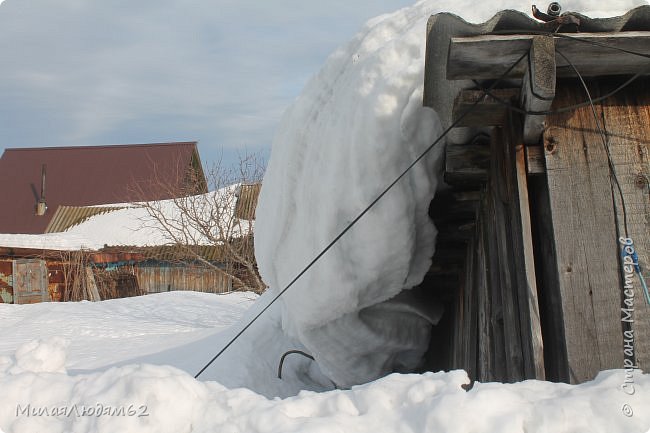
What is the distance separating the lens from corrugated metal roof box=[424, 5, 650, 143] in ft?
7.66

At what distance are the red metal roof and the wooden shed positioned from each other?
20.5 meters

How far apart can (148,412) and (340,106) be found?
2.06 metres

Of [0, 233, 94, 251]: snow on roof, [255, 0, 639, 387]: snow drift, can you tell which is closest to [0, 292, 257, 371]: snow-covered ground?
[255, 0, 639, 387]: snow drift

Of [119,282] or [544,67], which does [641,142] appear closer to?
[544,67]

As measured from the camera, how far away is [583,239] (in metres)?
2.53

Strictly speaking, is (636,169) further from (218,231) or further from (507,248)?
(218,231)

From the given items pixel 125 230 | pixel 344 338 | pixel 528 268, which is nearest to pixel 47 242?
pixel 125 230

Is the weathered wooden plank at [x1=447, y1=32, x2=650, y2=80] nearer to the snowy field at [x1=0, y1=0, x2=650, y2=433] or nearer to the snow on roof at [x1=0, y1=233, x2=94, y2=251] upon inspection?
the snowy field at [x1=0, y1=0, x2=650, y2=433]

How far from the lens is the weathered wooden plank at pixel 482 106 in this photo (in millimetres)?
2621

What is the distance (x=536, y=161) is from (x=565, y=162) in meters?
0.12

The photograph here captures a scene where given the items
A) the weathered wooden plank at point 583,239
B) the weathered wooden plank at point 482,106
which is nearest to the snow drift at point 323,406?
the weathered wooden plank at point 583,239

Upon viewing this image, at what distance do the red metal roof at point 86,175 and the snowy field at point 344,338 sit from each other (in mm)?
17721

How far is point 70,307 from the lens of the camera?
11250 mm

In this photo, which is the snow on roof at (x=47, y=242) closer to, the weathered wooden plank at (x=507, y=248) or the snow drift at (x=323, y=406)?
the snow drift at (x=323, y=406)
